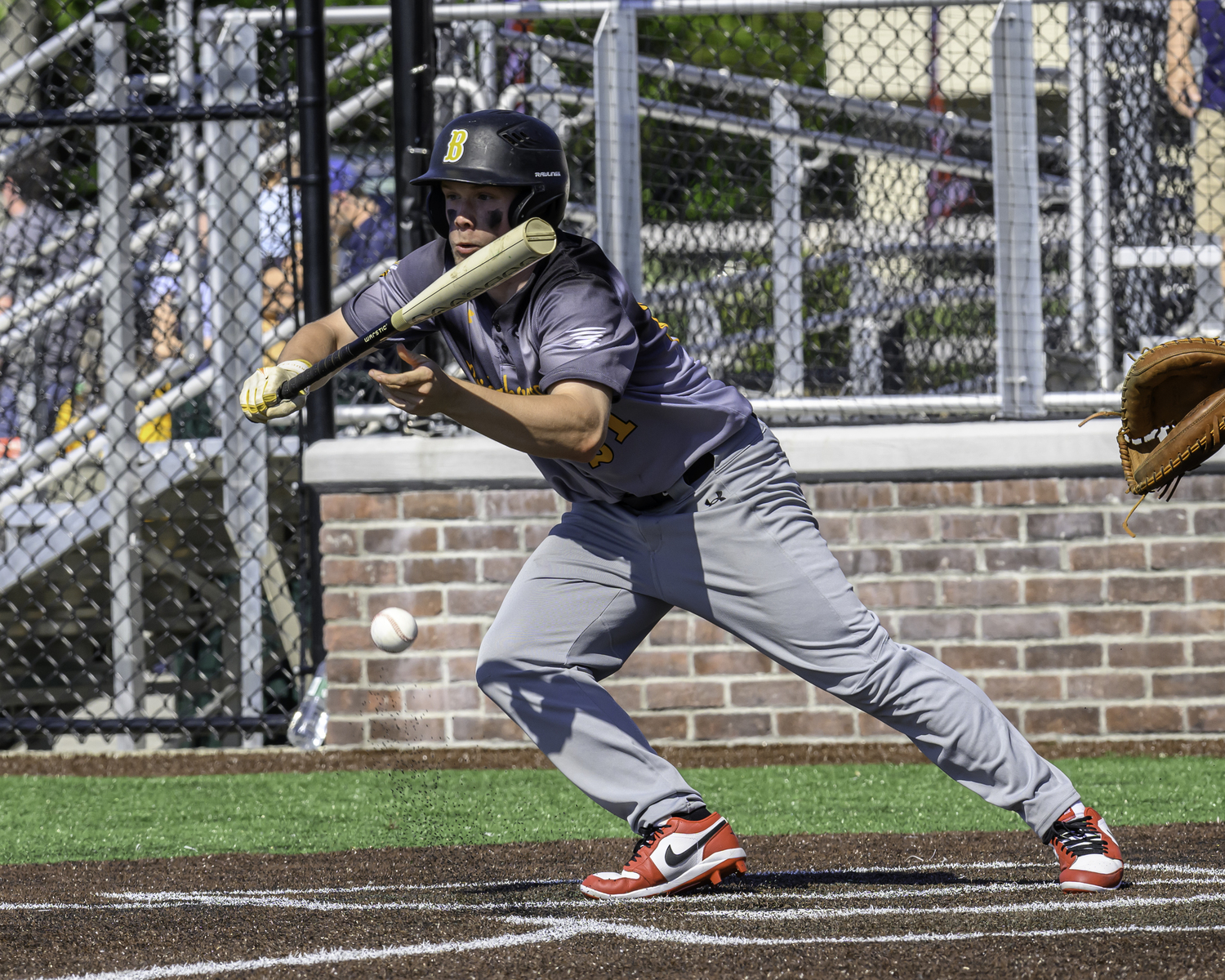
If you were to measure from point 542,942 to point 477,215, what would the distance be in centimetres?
162

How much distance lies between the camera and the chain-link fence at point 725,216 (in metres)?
6.72

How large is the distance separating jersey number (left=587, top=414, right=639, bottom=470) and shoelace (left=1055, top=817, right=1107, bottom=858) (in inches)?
53.5

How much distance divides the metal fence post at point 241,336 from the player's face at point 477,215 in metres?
3.59

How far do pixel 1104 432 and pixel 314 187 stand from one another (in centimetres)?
341

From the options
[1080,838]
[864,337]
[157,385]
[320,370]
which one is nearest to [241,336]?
[157,385]

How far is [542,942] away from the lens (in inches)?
126

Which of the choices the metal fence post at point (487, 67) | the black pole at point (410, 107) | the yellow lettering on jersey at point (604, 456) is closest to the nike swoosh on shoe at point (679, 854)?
the yellow lettering on jersey at point (604, 456)

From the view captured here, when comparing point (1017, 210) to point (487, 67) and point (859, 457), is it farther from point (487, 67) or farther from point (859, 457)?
point (487, 67)

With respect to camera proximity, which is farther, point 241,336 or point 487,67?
point 241,336

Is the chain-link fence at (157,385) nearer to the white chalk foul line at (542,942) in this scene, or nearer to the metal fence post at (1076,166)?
the metal fence post at (1076,166)

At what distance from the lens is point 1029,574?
649 cm

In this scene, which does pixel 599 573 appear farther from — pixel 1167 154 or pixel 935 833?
pixel 1167 154

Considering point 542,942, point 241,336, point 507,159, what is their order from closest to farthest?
1. point 542,942
2. point 507,159
3. point 241,336

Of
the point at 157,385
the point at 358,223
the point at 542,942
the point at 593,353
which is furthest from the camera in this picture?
the point at 358,223
